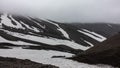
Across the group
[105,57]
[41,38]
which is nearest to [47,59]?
[105,57]

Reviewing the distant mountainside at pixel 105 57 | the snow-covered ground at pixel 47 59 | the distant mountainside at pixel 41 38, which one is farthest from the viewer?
A: the distant mountainside at pixel 41 38

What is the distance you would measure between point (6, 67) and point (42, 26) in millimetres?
119552

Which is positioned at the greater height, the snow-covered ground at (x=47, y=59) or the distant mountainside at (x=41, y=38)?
the snow-covered ground at (x=47, y=59)

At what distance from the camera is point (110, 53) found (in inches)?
1378

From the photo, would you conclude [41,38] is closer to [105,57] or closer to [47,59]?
[47,59]

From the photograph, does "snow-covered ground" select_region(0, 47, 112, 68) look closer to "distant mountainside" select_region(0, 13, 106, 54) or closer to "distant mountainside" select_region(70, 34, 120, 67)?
"distant mountainside" select_region(70, 34, 120, 67)

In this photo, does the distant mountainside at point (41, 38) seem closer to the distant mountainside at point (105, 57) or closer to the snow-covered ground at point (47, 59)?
the snow-covered ground at point (47, 59)

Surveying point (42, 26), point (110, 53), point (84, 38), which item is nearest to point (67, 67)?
point (110, 53)

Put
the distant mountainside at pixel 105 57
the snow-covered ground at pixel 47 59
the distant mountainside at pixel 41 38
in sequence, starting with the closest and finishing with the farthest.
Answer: the snow-covered ground at pixel 47 59
the distant mountainside at pixel 105 57
the distant mountainside at pixel 41 38

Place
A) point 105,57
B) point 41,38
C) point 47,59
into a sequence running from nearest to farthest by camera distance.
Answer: point 105,57
point 47,59
point 41,38

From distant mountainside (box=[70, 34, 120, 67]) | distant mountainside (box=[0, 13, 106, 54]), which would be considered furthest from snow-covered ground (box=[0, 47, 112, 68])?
distant mountainside (box=[0, 13, 106, 54])

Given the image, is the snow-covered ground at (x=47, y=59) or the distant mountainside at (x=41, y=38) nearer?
the snow-covered ground at (x=47, y=59)

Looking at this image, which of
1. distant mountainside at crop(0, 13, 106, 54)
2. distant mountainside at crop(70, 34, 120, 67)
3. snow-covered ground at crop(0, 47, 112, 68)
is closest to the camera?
snow-covered ground at crop(0, 47, 112, 68)

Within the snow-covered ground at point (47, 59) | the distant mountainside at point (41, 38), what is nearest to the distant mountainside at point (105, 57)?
the snow-covered ground at point (47, 59)
